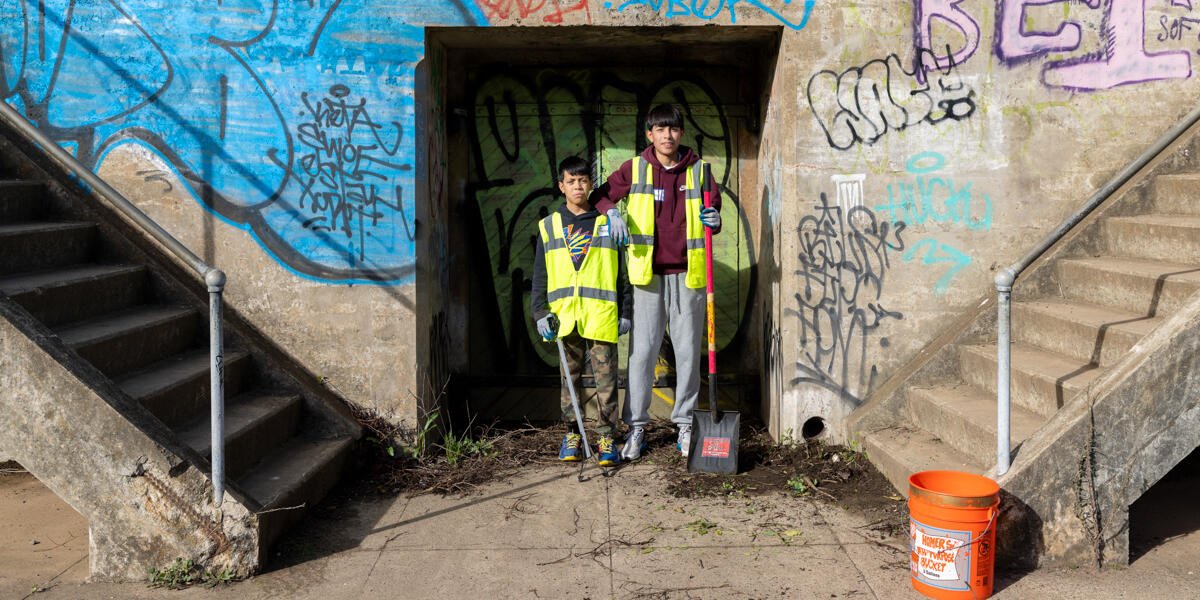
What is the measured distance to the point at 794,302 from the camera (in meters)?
5.80

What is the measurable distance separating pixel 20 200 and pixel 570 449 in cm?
349

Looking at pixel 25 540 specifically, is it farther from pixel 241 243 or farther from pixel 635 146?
pixel 635 146

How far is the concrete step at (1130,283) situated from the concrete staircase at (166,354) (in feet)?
14.6

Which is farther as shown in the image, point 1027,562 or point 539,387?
point 539,387

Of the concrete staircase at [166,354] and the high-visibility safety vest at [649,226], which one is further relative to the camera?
the high-visibility safety vest at [649,226]

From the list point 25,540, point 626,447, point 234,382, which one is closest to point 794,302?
point 626,447

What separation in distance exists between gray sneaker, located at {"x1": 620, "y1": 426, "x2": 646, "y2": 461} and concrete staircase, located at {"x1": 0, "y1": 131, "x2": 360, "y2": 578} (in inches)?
A: 65.6

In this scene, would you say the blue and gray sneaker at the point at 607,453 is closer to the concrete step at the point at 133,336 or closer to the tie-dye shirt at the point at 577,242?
the tie-dye shirt at the point at 577,242

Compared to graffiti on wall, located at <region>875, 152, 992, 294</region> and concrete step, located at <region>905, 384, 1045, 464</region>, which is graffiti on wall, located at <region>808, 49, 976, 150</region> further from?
concrete step, located at <region>905, 384, 1045, 464</region>

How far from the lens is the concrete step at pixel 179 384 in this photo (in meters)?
4.44

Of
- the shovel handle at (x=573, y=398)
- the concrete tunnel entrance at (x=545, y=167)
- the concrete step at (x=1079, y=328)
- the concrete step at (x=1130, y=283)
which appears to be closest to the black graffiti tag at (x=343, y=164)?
the concrete tunnel entrance at (x=545, y=167)

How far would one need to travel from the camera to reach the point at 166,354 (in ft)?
16.7

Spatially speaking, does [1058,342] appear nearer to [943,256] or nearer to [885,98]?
[943,256]

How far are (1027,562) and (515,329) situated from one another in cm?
378
